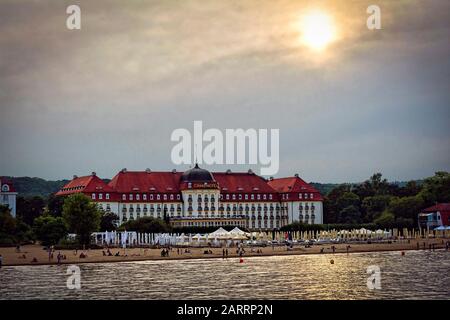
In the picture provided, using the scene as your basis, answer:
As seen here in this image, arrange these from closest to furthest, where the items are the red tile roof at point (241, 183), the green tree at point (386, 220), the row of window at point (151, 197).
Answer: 1. the green tree at point (386, 220)
2. the row of window at point (151, 197)
3. the red tile roof at point (241, 183)

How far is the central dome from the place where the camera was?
15775 centimetres

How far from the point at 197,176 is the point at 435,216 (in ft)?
143

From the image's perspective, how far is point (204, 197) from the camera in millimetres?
157375


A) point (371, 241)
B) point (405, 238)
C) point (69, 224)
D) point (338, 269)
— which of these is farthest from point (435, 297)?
point (405, 238)

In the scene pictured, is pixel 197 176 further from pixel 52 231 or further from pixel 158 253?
pixel 158 253

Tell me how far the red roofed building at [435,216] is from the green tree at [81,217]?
66899 mm

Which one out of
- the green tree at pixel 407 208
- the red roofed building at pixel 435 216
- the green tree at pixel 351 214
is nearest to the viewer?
the red roofed building at pixel 435 216

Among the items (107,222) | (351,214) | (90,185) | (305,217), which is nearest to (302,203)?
(305,217)

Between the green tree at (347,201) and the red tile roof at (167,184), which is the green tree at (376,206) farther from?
the red tile roof at (167,184)

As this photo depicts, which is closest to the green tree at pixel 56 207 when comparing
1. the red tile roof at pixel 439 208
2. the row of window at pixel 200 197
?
the row of window at pixel 200 197

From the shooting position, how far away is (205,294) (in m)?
55.8

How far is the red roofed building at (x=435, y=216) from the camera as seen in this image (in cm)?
14750
